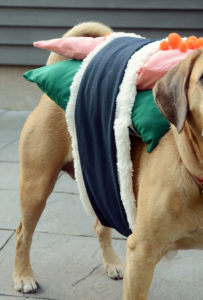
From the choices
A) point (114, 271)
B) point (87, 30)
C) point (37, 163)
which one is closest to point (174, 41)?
point (87, 30)

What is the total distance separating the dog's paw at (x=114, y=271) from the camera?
317 centimetres

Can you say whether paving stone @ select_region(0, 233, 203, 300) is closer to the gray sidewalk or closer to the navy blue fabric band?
the gray sidewalk

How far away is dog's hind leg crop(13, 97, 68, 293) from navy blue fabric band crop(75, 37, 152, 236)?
27 centimetres

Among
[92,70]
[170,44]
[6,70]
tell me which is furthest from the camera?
[6,70]

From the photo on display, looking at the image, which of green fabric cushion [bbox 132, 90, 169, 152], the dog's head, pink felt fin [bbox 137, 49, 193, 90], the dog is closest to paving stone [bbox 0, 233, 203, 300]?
the dog

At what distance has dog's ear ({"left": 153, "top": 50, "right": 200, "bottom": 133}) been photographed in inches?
75.0

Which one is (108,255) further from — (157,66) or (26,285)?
(157,66)

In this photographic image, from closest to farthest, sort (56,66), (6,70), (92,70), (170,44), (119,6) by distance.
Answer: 1. (170,44)
2. (92,70)
3. (56,66)
4. (119,6)
5. (6,70)

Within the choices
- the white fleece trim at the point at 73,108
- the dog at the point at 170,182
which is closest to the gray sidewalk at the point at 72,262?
the dog at the point at 170,182

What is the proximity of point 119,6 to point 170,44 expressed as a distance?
17.5 ft

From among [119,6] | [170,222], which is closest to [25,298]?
[170,222]

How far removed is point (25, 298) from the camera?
295 centimetres

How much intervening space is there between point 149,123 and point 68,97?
58cm

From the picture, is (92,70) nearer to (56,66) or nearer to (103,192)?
(56,66)
